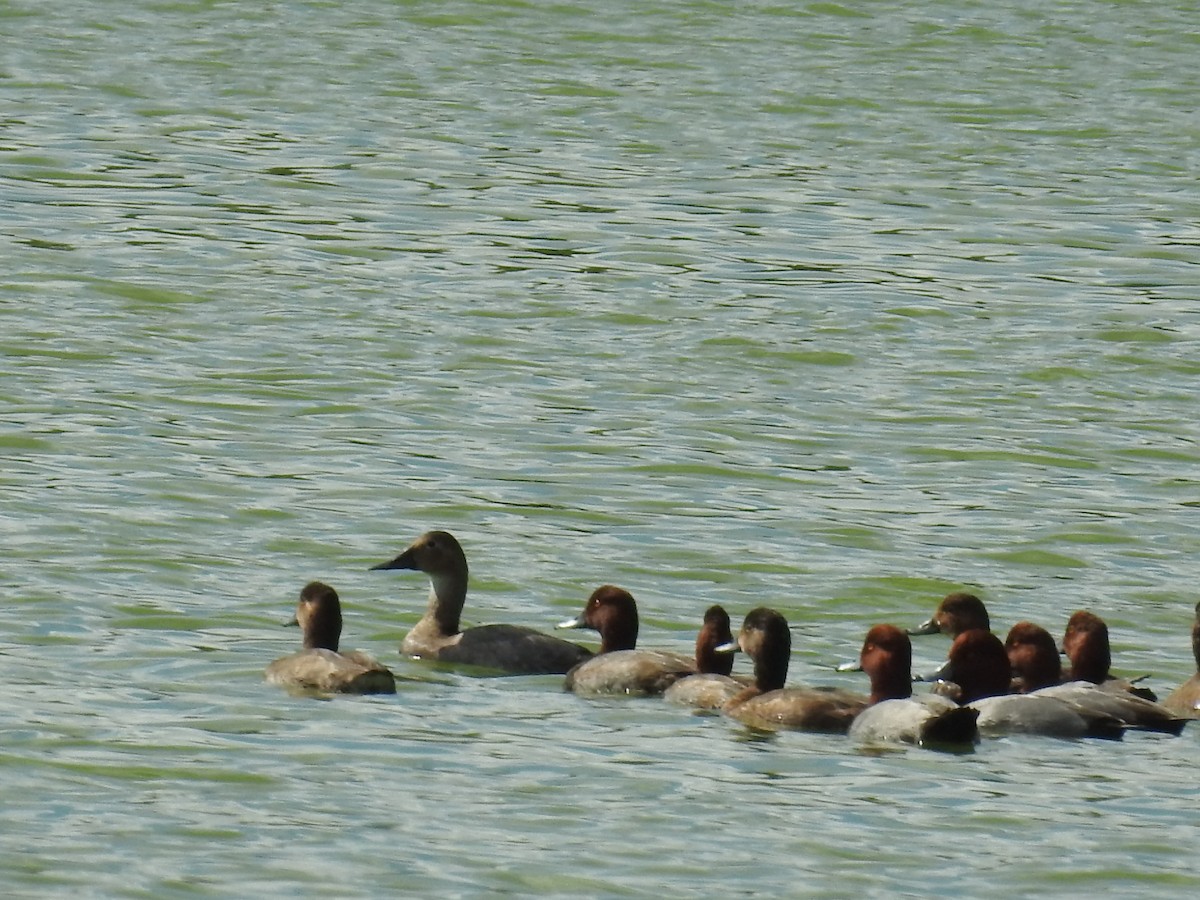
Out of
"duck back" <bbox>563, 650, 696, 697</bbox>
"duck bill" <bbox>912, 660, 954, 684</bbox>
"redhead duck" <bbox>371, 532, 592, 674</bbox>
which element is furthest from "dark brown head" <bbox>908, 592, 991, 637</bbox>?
"redhead duck" <bbox>371, 532, 592, 674</bbox>

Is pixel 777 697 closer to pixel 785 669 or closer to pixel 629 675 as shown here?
pixel 785 669

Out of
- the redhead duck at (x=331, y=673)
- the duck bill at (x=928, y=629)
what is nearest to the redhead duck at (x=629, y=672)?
the redhead duck at (x=331, y=673)

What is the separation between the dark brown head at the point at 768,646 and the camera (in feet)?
40.3

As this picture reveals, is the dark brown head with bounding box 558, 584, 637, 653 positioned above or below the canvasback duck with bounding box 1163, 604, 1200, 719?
above

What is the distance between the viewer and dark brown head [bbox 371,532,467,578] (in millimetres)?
13609

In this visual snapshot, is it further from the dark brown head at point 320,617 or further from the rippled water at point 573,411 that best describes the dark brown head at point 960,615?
the dark brown head at point 320,617

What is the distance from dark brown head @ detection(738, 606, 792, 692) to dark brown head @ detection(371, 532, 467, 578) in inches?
72.4

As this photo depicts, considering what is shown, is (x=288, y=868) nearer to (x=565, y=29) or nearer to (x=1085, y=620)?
(x=1085, y=620)

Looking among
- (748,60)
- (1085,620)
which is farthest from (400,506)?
(748,60)

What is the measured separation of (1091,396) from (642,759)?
9.32 m

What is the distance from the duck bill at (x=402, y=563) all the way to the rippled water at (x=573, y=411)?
0.34m

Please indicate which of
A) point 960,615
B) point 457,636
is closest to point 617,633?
point 457,636

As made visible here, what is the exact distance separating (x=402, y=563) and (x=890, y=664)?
280 cm

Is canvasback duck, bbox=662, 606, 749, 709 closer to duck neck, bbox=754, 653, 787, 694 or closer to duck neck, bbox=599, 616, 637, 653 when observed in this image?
duck neck, bbox=754, 653, 787, 694
